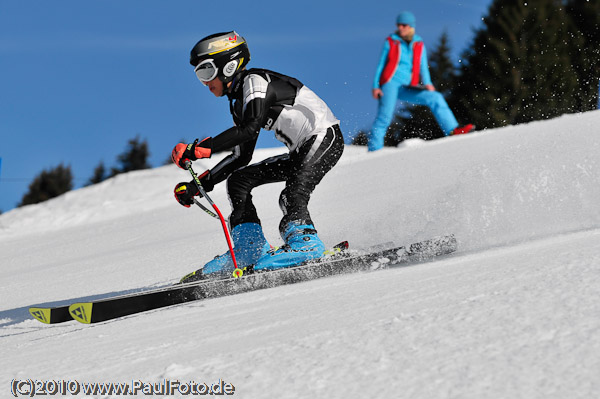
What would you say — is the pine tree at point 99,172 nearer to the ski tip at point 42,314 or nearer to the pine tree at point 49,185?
the pine tree at point 49,185

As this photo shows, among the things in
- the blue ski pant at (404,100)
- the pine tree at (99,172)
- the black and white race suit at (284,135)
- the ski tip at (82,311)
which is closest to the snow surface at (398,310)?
the ski tip at (82,311)

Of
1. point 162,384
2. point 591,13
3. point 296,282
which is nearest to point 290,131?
point 296,282

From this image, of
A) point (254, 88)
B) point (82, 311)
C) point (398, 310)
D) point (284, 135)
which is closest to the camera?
point (398, 310)

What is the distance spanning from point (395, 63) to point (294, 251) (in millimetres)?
5790

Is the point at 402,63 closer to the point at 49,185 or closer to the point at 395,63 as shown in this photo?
the point at 395,63

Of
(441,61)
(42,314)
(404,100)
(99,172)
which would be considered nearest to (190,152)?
(42,314)

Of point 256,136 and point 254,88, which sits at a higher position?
point 254,88

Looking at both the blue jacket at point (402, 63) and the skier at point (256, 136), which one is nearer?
the skier at point (256, 136)

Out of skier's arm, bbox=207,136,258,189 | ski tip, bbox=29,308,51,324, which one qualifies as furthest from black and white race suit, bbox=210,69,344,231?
ski tip, bbox=29,308,51,324

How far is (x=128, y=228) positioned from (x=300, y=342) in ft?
24.6

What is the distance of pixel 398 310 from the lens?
7.33ft

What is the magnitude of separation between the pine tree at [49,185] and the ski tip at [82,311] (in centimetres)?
5740

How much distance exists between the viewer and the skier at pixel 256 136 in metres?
3.91

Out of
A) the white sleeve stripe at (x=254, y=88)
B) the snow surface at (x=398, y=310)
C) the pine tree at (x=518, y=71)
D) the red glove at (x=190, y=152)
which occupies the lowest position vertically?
the snow surface at (x=398, y=310)
